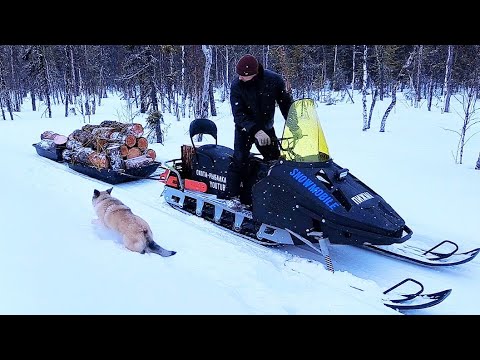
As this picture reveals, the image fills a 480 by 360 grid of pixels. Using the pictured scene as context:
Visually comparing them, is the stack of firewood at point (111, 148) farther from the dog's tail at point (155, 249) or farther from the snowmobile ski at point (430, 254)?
the snowmobile ski at point (430, 254)

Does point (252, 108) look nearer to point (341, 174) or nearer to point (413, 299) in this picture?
point (341, 174)

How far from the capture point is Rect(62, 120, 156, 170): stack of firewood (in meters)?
6.99

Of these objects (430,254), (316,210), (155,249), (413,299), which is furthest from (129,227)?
(430,254)

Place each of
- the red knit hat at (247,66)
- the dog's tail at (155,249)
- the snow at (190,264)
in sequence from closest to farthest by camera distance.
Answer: the snow at (190,264)
the dog's tail at (155,249)
the red knit hat at (247,66)

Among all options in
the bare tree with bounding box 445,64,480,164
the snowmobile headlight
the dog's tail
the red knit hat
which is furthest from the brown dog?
the bare tree with bounding box 445,64,480,164

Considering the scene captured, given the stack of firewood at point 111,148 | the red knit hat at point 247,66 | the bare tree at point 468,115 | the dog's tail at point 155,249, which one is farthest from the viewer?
the bare tree at point 468,115

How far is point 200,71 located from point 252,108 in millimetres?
→ 16685

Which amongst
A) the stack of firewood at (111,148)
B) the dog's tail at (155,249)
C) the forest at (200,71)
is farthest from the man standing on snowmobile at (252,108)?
the forest at (200,71)

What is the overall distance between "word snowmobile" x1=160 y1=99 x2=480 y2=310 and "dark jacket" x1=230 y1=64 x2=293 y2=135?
502 mm

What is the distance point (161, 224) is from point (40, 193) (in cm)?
225

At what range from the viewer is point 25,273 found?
3.18m

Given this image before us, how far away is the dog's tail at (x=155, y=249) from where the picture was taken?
3.86 m

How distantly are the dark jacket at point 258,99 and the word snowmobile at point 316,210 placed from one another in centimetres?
50
